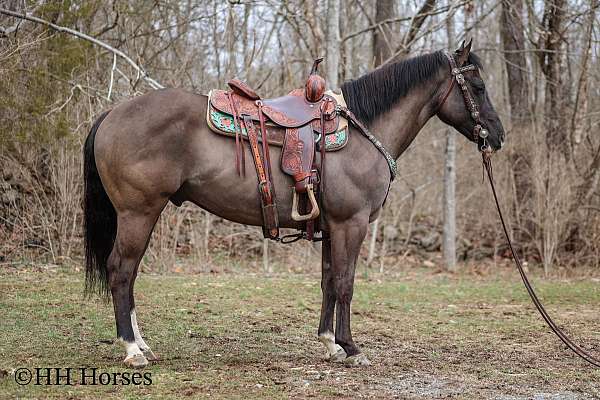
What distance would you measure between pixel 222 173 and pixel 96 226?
102cm

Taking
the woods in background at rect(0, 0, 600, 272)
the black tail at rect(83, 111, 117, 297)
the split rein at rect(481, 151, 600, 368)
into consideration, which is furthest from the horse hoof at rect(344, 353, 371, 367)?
the woods in background at rect(0, 0, 600, 272)

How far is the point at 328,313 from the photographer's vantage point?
5.18 meters

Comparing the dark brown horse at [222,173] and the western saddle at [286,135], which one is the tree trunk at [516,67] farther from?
the western saddle at [286,135]

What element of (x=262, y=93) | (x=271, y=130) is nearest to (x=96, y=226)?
(x=271, y=130)

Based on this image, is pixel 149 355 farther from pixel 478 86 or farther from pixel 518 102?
pixel 518 102

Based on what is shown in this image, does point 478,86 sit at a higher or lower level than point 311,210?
higher

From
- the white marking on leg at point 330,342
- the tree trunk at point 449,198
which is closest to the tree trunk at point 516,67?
the tree trunk at point 449,198

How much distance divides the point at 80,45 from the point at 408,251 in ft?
22.9

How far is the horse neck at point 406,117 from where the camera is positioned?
5.25m

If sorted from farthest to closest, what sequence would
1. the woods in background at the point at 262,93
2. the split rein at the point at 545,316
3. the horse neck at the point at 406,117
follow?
1. the woods in background at the point at 262,93
2. the horse neck at the point at 406,117
3. the split rein at the point at 545,316

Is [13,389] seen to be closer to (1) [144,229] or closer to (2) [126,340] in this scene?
(2) [126,340]

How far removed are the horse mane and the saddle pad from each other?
0.26 m

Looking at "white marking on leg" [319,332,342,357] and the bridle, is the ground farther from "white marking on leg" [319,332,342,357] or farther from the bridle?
the bridle

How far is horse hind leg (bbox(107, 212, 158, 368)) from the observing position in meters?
4.65
